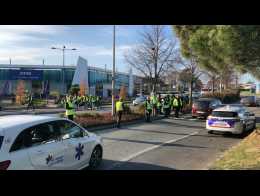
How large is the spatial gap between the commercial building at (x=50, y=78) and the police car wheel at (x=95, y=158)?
49.0 metres

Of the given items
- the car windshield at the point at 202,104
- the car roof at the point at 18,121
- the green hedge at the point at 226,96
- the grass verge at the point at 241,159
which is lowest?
the grass verge at the point at 241,159

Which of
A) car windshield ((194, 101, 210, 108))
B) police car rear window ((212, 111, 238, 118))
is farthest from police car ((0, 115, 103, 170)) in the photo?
car windshield ((194, 101, 210, 108))

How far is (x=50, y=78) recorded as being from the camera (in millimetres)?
71438

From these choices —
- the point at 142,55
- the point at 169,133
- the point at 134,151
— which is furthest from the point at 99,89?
the point at 134,151

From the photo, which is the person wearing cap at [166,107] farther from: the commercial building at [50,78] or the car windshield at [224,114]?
the commercial building at [50,78]

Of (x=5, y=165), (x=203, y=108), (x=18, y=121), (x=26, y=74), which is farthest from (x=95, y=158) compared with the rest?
(x=26, y=74)

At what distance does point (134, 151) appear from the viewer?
37.4 feet

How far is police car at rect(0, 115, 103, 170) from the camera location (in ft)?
20.1

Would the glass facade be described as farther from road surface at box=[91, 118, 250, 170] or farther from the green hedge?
road surface at box=[91, 118, 250, 170]

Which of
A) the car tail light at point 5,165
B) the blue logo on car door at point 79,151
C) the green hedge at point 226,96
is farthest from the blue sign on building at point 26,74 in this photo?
the car tail light at point 5,165

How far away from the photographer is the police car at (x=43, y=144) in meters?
6.13
